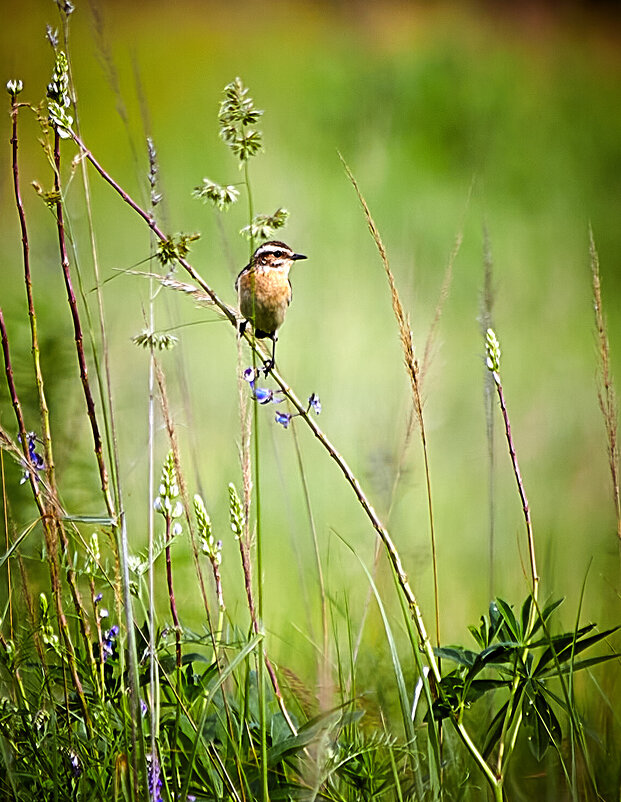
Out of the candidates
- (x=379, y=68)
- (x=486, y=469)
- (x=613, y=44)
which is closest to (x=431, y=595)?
(x=486, y=469)

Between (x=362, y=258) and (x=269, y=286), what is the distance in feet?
0.72

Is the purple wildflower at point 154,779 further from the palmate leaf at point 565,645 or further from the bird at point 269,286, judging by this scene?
the bird at point 269,286

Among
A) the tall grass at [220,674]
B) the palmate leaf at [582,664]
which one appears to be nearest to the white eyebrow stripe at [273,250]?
the tall grass at [220,674]

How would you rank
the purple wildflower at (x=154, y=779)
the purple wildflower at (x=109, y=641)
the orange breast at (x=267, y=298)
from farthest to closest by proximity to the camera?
the orange breast at (x=267, y=298) < the purple wildflower at (x=109, y=641) < the purple wildflower at (x=154, y=779)

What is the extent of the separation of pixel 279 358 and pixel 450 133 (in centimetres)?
47

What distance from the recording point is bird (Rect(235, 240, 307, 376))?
3.75 feet

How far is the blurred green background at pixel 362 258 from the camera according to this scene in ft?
4.04

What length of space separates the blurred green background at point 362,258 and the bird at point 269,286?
3.3 inches

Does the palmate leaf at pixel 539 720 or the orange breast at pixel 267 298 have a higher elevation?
the orange breast at pixel 267 298

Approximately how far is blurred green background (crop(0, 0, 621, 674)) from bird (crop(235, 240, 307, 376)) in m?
0.08

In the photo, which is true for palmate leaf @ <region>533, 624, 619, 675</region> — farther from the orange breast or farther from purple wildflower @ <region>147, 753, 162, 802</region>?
the orange breast

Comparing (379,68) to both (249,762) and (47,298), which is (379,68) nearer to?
(47,298)

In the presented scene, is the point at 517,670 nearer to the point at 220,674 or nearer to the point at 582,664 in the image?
the point at 582,664

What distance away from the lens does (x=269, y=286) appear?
45.3 inches
